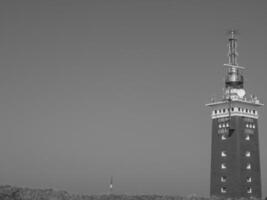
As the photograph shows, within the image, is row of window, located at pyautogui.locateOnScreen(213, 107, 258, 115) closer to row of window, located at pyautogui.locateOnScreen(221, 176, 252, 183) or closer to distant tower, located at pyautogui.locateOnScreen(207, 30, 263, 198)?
distant tower, located at pyautogui.locateOnScreen(207, 30, 263, 198)

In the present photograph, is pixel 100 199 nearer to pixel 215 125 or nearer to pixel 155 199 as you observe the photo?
pixel 155 199

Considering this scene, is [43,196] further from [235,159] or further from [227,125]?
[227,125]

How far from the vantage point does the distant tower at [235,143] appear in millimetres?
74500

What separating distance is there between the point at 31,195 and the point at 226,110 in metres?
49.4

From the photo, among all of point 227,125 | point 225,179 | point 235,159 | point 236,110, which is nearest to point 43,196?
point 235,159

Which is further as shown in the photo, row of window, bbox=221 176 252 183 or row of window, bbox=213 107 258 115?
row of window, bbox=213 107 258 115

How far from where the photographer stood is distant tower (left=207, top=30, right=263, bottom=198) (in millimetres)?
74500

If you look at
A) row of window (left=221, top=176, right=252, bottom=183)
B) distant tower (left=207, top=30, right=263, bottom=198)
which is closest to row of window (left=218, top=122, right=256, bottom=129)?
distant tower (left=207, top=30, right=263, bottom=198)

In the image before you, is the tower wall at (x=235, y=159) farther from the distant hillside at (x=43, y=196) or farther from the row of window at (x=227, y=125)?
the distant hillside at (x=43, y=196)

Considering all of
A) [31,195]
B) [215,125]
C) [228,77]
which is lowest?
[31,195]

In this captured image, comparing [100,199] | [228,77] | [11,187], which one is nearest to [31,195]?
[11,187]

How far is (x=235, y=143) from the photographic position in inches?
2948

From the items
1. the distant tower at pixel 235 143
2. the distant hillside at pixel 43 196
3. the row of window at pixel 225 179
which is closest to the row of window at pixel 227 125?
the distant tower at pixel 235 143

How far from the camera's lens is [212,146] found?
78.6m
